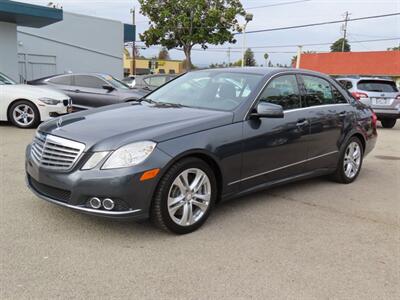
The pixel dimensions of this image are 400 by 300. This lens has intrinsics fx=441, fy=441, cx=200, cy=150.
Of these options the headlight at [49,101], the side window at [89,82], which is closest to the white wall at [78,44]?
the side window at [89,82]

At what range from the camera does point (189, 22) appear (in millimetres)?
28219

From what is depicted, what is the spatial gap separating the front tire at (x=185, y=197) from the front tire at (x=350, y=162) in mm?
2539

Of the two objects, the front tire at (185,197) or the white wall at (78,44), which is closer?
the front tire at (185,197)

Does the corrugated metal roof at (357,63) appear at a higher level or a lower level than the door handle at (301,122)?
higher

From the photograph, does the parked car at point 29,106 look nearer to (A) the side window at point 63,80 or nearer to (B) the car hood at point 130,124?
(A) the side window at point 63,80

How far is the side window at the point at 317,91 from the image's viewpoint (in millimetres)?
5543

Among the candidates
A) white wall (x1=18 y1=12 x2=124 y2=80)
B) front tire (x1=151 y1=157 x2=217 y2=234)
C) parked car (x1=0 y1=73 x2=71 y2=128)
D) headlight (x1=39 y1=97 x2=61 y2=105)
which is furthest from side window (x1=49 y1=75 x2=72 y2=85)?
white wall (x1=18 y1=12 x2=124 y2=80)

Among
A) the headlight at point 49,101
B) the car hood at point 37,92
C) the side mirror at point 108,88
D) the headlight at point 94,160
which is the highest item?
the side mirror at point 108,88

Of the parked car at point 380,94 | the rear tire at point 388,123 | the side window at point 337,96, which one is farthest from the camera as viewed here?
the rear tire at point 388,123

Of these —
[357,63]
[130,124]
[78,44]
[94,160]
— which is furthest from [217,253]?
[357,63]

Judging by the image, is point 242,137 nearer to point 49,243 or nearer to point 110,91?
point 49,243

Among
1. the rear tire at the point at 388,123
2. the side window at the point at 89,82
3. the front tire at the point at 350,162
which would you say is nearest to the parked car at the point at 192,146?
the front tire at the point at 350,162

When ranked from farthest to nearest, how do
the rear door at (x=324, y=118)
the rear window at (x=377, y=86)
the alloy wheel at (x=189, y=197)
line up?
1. the rear window at (x=377, y=86)
2. the rear door at (x=324, y=118)
3. the alloy wheel at (x=189, y=197)

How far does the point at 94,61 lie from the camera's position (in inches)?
1002
